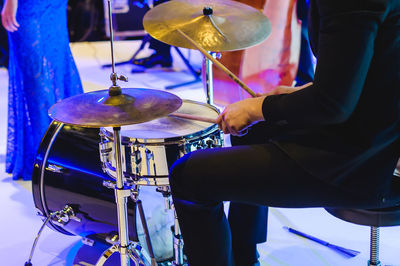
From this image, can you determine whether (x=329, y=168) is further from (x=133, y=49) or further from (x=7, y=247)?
(x=133, y=49)

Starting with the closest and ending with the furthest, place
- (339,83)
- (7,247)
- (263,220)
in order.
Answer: (339,83)
(263,220)
(7,247)

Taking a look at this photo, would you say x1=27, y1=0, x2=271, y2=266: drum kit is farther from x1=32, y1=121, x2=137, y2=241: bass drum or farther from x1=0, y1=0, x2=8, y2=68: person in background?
x1=0, y1=0, x2=8, y2=68: person in background

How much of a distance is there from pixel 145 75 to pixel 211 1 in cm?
284

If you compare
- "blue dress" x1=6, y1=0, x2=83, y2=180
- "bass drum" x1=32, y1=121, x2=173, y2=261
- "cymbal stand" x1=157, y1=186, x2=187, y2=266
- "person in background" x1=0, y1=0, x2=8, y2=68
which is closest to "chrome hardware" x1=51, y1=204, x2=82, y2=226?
"bass drum" x1=32, y1=121, x2=173, y2=261

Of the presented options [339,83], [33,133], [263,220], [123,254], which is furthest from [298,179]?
[33,133]

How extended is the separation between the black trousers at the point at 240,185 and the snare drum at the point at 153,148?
19 centimetres

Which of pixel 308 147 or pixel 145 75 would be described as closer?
pixel 308 147

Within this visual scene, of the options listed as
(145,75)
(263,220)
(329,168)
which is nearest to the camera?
(329,168)

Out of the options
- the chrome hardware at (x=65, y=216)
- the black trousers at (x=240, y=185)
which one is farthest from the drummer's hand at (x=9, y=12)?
the black trousers at (x=240, y=185)

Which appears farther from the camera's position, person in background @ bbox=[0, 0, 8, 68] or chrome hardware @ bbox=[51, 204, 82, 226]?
person in background @ bbox=[0, 0, 8, 68]

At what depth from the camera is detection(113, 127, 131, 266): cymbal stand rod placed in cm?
145

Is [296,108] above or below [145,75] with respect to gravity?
above

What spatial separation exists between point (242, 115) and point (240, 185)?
175 millimetres

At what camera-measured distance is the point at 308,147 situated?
1202 mm
